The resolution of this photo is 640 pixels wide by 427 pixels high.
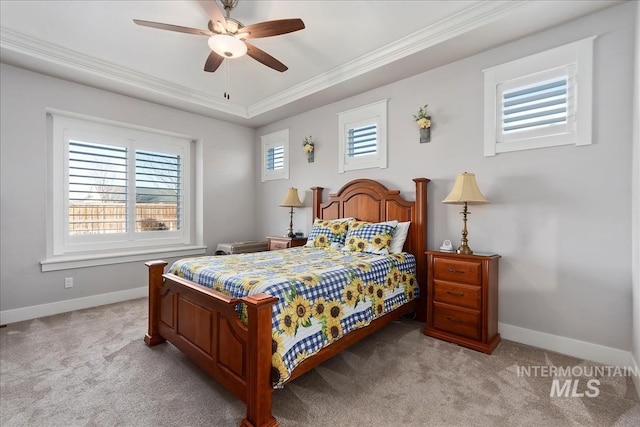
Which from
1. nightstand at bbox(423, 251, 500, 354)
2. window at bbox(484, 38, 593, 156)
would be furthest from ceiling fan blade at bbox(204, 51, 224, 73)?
nightstand at bbox(423, 251, 500, 354)

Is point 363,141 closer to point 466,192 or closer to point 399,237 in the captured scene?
point 399,237

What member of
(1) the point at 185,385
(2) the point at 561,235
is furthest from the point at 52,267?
(2) the point at 561,235

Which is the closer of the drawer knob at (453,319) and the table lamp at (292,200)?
the drawer knob at (453,319)

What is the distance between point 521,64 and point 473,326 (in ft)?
8.11

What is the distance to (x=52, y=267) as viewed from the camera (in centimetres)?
349

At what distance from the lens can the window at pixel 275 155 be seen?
508cm

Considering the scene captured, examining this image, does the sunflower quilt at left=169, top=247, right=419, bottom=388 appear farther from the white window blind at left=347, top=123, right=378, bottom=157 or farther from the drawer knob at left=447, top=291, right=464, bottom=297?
the white window blind at left=347, top=123, right=378, bottom=157

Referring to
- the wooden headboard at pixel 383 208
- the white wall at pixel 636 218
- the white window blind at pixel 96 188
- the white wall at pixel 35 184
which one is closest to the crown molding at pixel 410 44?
the white wall at pixel 636 218

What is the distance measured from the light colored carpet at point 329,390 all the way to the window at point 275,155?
325cm

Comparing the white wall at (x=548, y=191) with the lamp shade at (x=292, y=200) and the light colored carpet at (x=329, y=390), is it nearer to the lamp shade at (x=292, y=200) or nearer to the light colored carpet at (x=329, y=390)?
the light colored carpet at (x=329, y=390)

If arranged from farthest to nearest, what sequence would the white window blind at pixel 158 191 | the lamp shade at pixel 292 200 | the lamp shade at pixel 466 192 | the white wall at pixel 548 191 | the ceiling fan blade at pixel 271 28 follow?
1. the lamp shade at pixel 292 200
2. the white window blind at pixel 158 191
3. the lamp shade at pixel 466 192
4. the white wall at pixel 548 191
5. the ceiling fan blade at pixel 271 28

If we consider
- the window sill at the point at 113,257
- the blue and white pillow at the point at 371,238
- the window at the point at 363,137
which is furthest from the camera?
the window at the point at 363,137

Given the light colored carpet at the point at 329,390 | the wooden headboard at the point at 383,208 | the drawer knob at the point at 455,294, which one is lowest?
the light colored carpet at the point at 329,390

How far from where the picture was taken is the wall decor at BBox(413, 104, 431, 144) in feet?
10.9
